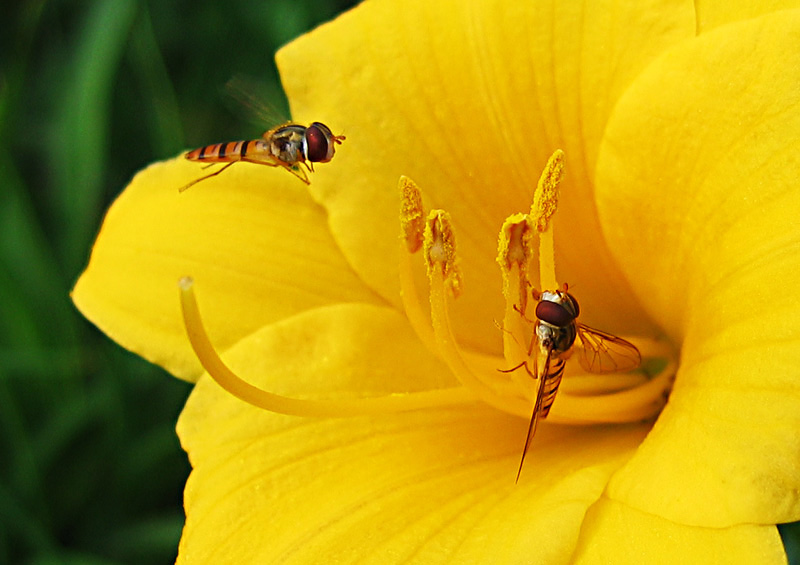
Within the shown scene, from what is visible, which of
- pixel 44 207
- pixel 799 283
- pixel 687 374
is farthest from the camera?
pixel 44 207

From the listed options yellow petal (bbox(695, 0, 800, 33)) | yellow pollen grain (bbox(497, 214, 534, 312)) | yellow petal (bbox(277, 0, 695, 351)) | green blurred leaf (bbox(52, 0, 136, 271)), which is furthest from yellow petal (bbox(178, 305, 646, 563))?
green blurred leaf (bbox(52, 0, 136, 271))

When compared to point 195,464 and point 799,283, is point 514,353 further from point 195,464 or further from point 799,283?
point 195,464

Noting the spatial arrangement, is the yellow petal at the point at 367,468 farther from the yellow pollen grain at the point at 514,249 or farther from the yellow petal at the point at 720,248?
the yellow pollen grain at the point at 514,249

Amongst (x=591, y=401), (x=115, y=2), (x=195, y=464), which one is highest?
(x=115, y=2)

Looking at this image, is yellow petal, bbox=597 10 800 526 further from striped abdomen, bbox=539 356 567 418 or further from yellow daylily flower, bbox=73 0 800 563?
striped abdomen, bbox=539 356 567 418

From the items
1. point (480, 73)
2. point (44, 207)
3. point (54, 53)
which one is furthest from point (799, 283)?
point (54, 53)

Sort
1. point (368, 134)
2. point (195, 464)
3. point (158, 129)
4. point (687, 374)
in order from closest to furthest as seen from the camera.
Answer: point (687, 374) < point (195, 464) < point (368, 134) < point (158, 129)

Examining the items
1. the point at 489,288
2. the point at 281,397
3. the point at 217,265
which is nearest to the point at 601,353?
the point at 489,288
